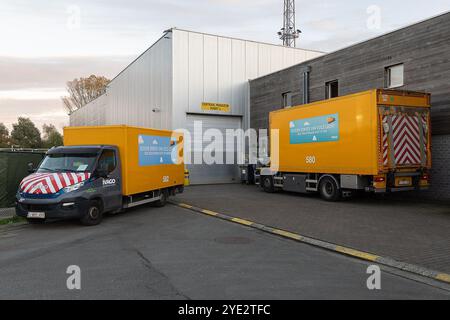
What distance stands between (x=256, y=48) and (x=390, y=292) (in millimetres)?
22359

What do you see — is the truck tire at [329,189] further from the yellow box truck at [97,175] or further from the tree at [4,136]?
the tree at [4,136]

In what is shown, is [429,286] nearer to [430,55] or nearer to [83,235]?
[83,235]

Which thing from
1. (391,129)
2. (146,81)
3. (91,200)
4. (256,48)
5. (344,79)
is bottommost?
(91,200)

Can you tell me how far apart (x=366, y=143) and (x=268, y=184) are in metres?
5.96

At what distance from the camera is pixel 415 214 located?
11.2 metres

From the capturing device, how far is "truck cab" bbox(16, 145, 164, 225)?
9406 mm

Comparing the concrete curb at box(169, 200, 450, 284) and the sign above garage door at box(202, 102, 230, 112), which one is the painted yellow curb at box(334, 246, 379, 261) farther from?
the sign above garage door at box(202, 102, 230, 112)

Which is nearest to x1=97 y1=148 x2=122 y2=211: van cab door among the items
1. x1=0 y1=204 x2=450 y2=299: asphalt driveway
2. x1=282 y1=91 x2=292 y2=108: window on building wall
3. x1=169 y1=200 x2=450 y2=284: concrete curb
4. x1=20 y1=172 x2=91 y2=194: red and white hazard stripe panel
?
x1=20 y1=172 x2=91 y2=194: red and white hazard stripe panel

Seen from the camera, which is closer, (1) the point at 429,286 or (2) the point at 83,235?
(1) the point at 429,286

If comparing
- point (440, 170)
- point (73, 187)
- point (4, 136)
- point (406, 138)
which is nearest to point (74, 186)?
point (73, 187)

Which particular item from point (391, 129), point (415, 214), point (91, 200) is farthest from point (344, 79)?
point (91, 200)

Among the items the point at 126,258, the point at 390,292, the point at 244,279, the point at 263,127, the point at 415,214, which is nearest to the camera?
the point at 390,292

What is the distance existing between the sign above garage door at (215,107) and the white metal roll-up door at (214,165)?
460 mm

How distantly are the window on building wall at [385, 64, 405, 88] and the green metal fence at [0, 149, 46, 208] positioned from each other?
13859 millimetres
